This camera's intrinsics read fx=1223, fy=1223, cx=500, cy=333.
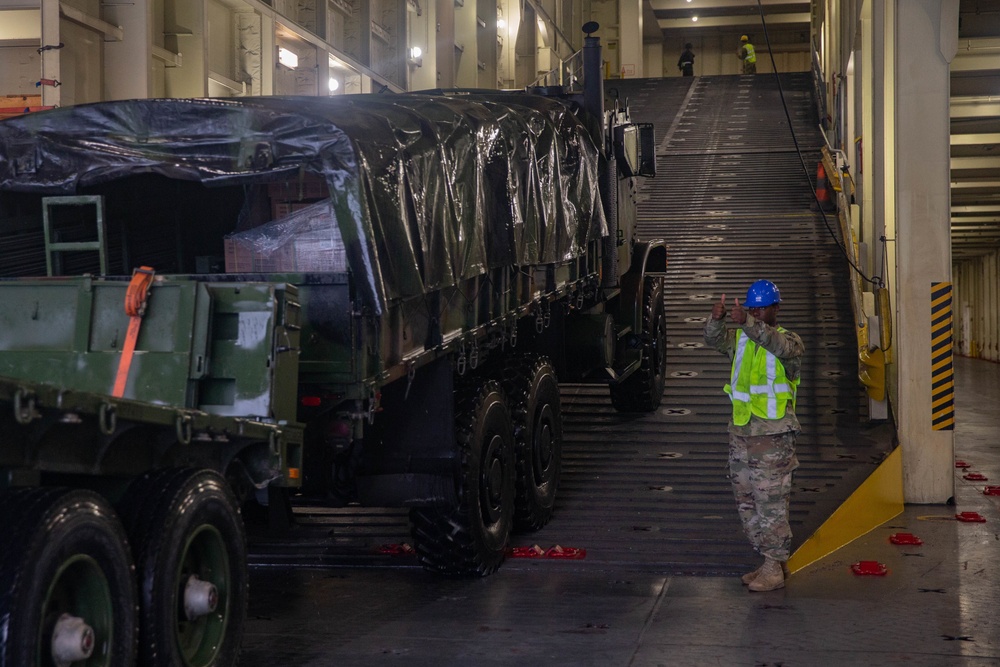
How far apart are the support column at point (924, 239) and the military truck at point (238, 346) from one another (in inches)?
124

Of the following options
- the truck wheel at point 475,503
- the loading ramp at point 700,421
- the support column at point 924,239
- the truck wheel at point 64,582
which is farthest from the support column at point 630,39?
the truck wheel at point 64,582

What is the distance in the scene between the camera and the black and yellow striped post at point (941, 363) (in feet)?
32.2

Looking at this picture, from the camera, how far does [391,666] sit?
5492 mm

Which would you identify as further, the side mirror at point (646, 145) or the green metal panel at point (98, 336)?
the side mirror at point (646, 145)

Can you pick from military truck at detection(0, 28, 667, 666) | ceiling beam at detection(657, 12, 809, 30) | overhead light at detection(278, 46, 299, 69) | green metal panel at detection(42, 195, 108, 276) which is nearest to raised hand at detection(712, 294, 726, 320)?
military truck at detection(0, 28, 667, 666)

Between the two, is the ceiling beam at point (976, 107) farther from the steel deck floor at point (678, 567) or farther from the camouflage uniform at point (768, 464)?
the camouflage uniform at point (768, 464)

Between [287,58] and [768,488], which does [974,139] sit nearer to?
[287,58]

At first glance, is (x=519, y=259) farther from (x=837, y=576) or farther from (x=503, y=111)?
(x=837, y=576)

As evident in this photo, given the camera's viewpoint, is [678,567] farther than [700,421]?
No

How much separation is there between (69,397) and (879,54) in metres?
9.52

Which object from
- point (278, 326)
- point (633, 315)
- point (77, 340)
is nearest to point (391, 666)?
point (278, 326)

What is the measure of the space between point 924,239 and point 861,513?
7.72ft

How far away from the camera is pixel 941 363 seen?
985 centimetres

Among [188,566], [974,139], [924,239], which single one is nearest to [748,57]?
[974,139]
